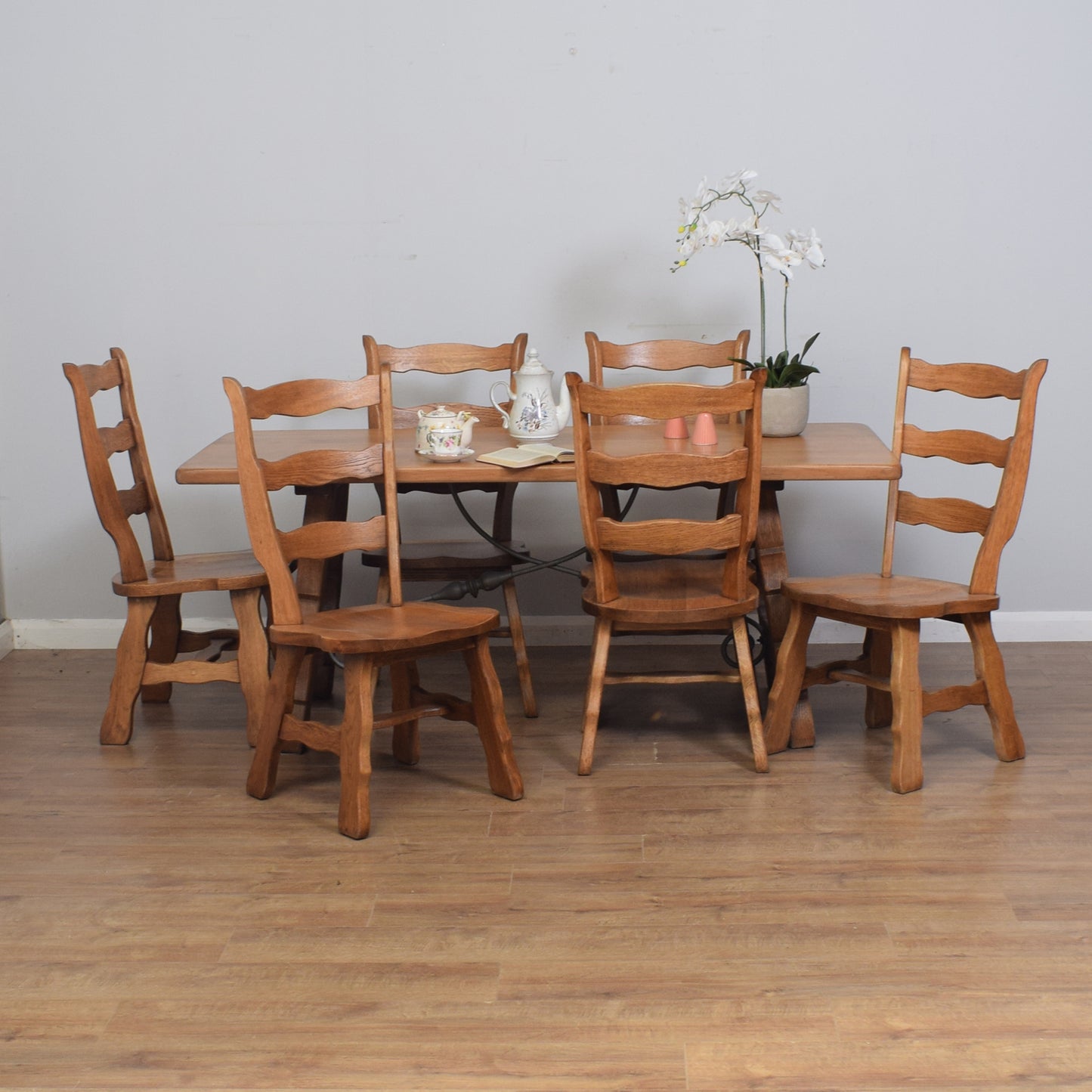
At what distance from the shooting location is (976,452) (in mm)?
2889

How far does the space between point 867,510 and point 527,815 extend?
1.74 metres

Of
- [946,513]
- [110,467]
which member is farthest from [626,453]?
[110,467]

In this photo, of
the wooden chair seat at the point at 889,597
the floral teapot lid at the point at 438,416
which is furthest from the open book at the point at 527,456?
the wooden chair seat at the point at 889,597

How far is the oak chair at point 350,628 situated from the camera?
2.53 metres

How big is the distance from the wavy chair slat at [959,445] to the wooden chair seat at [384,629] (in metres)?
1.15

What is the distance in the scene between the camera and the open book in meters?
2.83

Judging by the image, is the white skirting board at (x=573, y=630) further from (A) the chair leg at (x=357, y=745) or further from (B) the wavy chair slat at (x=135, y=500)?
(A) the chair leg at (x=357, y=745)

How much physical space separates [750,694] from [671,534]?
0.45 meters

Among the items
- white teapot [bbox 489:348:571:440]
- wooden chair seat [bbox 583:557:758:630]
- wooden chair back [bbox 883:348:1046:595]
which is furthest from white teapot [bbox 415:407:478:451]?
wooden chair back [bbox 883:348:1046:595]

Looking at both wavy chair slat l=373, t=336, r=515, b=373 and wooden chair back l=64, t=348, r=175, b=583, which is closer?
wooden chair back l=64, t=348, r=175, b=583

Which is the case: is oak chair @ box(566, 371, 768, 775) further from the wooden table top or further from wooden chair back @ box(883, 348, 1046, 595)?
wooden chair back @ box(883, 348, 1046, 595)

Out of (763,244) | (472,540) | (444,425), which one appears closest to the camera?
(444,425)

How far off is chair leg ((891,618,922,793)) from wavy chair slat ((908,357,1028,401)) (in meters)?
0.61

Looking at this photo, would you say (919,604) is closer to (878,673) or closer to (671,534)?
(878,673)
